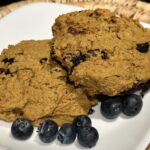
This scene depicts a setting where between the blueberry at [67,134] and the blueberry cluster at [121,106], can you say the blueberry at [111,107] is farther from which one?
the blueberry at [67,134]

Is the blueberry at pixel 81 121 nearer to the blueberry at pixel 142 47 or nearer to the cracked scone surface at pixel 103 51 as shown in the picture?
the cracked scone surface at pixel 103 51

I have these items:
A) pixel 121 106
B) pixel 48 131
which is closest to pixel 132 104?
pixel 121 106

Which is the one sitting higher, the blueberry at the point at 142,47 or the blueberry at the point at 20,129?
the blueberry at the point at 142,47

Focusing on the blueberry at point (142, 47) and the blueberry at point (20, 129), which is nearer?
the blueberry at point (20, 129)

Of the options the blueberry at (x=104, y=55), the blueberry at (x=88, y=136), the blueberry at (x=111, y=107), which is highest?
the blueberry at (x=104, y=55)

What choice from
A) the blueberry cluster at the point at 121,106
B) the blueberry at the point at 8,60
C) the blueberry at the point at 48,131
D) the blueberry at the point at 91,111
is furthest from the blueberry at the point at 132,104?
the blueberry at the point at 8,60

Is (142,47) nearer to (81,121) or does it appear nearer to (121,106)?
(121,106)

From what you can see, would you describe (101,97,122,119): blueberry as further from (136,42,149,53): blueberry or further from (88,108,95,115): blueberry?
(136,42,149,53): blueberry
